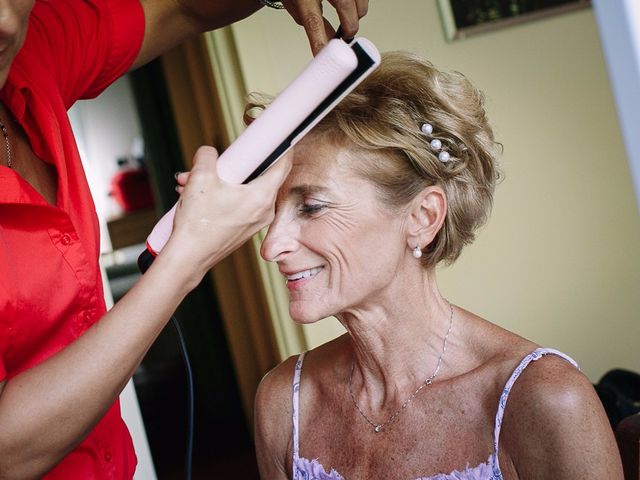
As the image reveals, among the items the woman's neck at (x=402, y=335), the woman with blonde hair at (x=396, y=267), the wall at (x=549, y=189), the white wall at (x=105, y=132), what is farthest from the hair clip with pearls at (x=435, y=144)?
the white wall at (x=105, y=132)

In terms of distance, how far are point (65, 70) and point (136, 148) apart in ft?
14.2

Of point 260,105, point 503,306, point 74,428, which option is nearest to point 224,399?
point 503,306

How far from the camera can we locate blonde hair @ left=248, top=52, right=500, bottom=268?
1.52 meters

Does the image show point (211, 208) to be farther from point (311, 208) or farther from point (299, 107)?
point (311, 208)

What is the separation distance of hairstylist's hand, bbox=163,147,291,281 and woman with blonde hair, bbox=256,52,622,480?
46 centimetres

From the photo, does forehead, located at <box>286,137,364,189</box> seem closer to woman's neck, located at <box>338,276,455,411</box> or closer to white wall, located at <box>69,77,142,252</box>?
woman's neck, located at <box>338,276,455,411</box>

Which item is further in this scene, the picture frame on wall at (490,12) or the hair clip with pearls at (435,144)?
the picture frame on wall at (490,12)

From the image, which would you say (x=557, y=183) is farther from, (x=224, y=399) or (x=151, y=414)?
(x=151, y=414)

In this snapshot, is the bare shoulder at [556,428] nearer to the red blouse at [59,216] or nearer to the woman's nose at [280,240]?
the woman's nose at [280,240]

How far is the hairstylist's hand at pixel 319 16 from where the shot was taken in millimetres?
1268

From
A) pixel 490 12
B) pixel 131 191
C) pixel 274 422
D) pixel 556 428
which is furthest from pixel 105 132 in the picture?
pixel 556 428

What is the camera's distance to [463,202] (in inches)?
63.4

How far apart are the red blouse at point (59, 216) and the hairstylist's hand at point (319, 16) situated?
449mm

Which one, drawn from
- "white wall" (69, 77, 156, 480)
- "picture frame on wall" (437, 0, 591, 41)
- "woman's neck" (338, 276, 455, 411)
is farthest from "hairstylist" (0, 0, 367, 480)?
"white wall" (69, 77, 156, 480)
